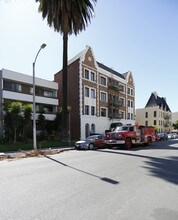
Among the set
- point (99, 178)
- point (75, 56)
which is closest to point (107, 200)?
point (99, 178)

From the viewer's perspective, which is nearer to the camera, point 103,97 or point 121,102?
point 103,97

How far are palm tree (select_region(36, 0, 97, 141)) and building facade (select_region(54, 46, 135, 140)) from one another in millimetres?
11638

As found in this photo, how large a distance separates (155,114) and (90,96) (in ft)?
125

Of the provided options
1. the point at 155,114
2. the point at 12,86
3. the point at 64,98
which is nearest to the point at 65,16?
the point at 64,98

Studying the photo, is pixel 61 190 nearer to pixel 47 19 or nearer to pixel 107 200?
pixel 107 200

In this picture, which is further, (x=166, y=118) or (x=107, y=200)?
(x=166, y=118)

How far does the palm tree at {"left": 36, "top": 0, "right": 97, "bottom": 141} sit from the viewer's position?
2362cm

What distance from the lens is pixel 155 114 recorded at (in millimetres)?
70750

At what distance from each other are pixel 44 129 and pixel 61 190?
85.8 feet

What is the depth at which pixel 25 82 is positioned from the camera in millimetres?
31469

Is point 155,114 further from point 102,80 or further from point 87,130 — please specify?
point 87,130

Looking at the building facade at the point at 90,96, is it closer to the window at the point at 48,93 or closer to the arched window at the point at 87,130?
the arched window at the point at 87,130

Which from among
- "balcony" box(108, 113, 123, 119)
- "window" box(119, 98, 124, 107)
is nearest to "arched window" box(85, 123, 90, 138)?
"balcony" box(108, 113, 123, 119)

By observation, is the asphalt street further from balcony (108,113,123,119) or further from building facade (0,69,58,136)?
balcony (108,113,123,119)
